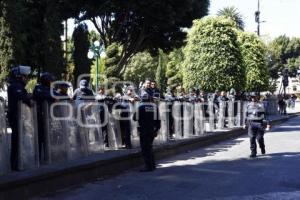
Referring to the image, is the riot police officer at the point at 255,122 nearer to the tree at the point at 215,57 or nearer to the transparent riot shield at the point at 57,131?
the transparent riot shield at the point at 57,131

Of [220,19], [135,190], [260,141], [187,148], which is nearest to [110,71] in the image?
[220,19]

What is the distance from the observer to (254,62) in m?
37.4

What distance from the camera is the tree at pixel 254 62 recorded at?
122 ft

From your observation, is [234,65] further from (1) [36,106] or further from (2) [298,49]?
(2) [298,49]

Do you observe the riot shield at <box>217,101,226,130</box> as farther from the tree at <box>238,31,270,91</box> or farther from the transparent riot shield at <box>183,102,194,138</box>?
the tree at <box>238,31,270,91</box>

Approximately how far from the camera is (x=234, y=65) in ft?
88.7

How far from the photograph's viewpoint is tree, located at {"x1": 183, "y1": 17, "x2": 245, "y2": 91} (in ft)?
88.1

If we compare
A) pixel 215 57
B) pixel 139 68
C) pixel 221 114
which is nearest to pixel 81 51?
pixel 215 57

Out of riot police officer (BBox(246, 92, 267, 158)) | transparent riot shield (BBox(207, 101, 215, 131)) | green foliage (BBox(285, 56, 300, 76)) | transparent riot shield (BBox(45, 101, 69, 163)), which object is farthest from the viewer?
green foliage (BBox(285, 56, 300, 76))

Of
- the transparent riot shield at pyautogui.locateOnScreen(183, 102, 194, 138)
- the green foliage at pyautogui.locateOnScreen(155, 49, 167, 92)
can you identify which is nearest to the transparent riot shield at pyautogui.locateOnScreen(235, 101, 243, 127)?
the transparent riot shield at pyautogui.locateOnScreen(183, 102, 194, 138)

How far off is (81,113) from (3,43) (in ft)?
79.5

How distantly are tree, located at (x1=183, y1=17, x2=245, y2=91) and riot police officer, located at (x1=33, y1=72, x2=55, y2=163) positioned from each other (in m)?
16.6

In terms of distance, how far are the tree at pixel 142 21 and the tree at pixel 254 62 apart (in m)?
7.45

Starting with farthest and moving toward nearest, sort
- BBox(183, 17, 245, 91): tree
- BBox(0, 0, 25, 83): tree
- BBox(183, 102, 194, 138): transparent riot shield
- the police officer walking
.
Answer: BBox(0, 0, 25, 83): tree, BBox(183, 17, 245, 91): tree, BBox(183, 102, 194, 138): transparent riot shield, the police officer walking
